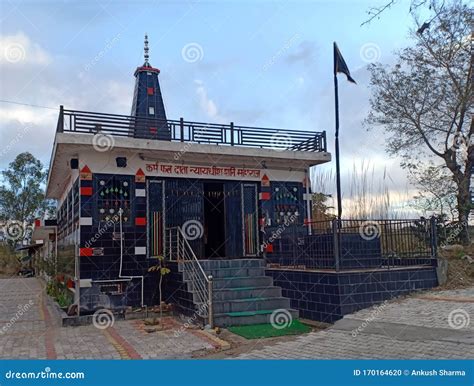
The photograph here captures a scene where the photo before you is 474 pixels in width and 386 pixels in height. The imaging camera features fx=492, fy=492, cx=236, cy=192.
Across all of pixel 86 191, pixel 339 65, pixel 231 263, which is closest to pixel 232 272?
pixel 231 263

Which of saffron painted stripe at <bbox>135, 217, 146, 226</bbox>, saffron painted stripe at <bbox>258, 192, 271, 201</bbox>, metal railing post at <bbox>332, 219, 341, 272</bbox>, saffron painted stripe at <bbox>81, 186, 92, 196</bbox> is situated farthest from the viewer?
saffron painted stripe at <bbox>258, 192, 271, 201</bbox>

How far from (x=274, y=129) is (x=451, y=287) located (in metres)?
6.04

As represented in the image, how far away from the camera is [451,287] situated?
10.5 meters

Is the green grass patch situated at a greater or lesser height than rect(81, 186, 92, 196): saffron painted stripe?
lesser

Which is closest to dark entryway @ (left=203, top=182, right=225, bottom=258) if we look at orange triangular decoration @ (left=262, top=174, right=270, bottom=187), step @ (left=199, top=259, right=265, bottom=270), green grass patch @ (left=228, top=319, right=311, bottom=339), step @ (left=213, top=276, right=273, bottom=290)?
orange triangular decoration @ (left=262, top=174, right=270, bottom=187)

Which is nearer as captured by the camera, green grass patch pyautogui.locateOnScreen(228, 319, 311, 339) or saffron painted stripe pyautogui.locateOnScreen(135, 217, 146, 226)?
green grass patch pyautogui.locateOnScreen(228, 319, 311, 339)

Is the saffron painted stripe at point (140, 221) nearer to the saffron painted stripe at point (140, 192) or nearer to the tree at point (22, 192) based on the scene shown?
the saffron painted stripe at point (140, 192)

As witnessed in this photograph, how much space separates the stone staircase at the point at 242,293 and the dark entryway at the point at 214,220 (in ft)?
7.22

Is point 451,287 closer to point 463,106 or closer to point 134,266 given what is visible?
point 463,106

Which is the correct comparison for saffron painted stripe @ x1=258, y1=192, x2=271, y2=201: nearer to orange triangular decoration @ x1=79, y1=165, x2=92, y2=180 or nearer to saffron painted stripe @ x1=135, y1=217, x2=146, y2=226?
saffron painted stripe @ x1=135, y1=217, x2=146, y2=226

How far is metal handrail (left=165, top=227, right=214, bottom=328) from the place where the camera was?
9.53 metres

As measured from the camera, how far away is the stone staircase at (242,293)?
32.3 ft

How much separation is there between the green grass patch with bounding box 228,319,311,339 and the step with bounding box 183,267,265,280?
6.12ft

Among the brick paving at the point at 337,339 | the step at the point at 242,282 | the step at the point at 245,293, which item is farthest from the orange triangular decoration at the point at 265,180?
the brick paving at the point at 337,339
